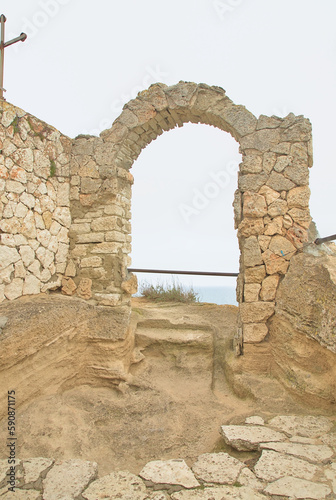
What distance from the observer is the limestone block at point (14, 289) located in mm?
3637

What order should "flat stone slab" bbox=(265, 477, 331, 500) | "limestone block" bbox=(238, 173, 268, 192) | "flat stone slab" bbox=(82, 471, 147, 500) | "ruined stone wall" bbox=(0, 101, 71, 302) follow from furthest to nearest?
"limestone block" bbox=(238, 173, 268, 192) → "ruined stone wall" bbox=(0, 101, 71, 302) → "flat stone slab" bbox=(82, 471, 147, 500) → "flat stone slab" bbox=(265, 477, 331, 500)

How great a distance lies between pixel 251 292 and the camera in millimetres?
4020

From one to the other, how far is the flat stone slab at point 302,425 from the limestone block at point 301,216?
6.74ft

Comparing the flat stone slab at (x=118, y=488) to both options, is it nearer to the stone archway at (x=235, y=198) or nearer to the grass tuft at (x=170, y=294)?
the stone archway at (x=235, y=198)

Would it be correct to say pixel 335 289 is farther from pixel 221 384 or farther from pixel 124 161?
pixel 124 161

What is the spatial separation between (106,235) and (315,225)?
2.66m

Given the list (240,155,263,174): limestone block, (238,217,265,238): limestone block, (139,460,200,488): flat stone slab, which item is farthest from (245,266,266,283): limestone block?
(139,460,200,488): flat stone slab

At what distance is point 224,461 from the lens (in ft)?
8.60

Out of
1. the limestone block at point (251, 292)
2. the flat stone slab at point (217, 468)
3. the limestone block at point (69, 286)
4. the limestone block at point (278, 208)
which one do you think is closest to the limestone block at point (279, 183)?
the limestone block at point (278, 208)

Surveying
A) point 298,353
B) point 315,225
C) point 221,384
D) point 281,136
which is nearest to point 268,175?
point 281,136

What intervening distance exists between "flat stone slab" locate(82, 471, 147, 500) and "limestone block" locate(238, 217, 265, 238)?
8.98ft

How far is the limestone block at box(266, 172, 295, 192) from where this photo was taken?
4016 mm

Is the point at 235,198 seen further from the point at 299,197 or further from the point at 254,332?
the point at 254,332

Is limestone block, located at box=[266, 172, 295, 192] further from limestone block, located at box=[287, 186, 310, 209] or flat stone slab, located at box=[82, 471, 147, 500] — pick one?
flat stone slab, located at box=[82, 471, 147, 500]
